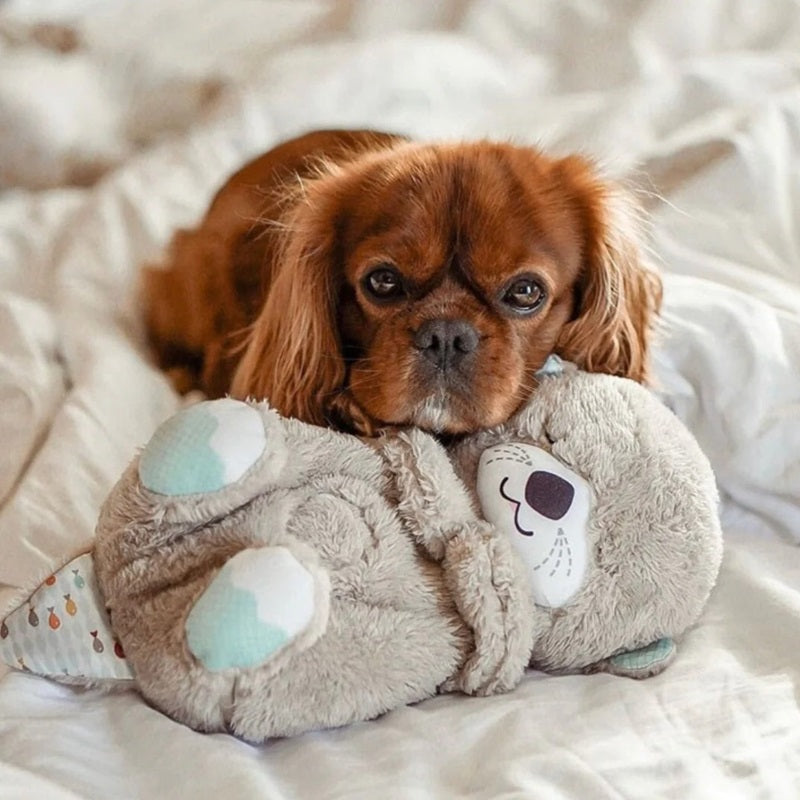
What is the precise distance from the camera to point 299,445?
1.09 m

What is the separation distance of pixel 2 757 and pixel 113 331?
2.99 feet

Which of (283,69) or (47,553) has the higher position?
(283,69)

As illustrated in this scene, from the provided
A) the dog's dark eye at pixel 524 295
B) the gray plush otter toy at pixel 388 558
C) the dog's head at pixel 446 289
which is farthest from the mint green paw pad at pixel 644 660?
the dog's dark eye at pixel 524 295

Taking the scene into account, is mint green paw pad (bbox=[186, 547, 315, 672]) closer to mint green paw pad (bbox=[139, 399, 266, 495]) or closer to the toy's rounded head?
mint green paw pad (bbox=[139, 399, 266, 495])

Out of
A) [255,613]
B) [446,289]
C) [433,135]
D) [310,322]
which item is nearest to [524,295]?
[446,289]

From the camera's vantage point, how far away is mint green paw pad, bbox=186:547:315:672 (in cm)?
92

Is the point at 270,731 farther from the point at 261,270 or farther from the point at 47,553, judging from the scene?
the point at 261,270

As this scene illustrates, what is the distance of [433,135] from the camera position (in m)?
2.10

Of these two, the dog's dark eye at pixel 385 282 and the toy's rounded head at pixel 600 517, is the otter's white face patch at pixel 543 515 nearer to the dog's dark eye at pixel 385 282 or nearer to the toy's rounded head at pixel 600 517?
the toy's rounded head at pixel 600 517

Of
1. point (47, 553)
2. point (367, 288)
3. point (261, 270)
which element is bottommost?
point (47, 553)

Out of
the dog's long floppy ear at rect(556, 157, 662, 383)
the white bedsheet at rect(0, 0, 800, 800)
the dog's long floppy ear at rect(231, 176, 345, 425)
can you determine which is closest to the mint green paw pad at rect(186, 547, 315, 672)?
the white bedsheet at rect(0, 0, 800, 800)

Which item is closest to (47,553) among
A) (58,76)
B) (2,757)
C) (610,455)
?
(2,757)

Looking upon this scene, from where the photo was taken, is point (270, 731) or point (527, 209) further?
point (527, 209)

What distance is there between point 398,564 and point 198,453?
0.69ft
